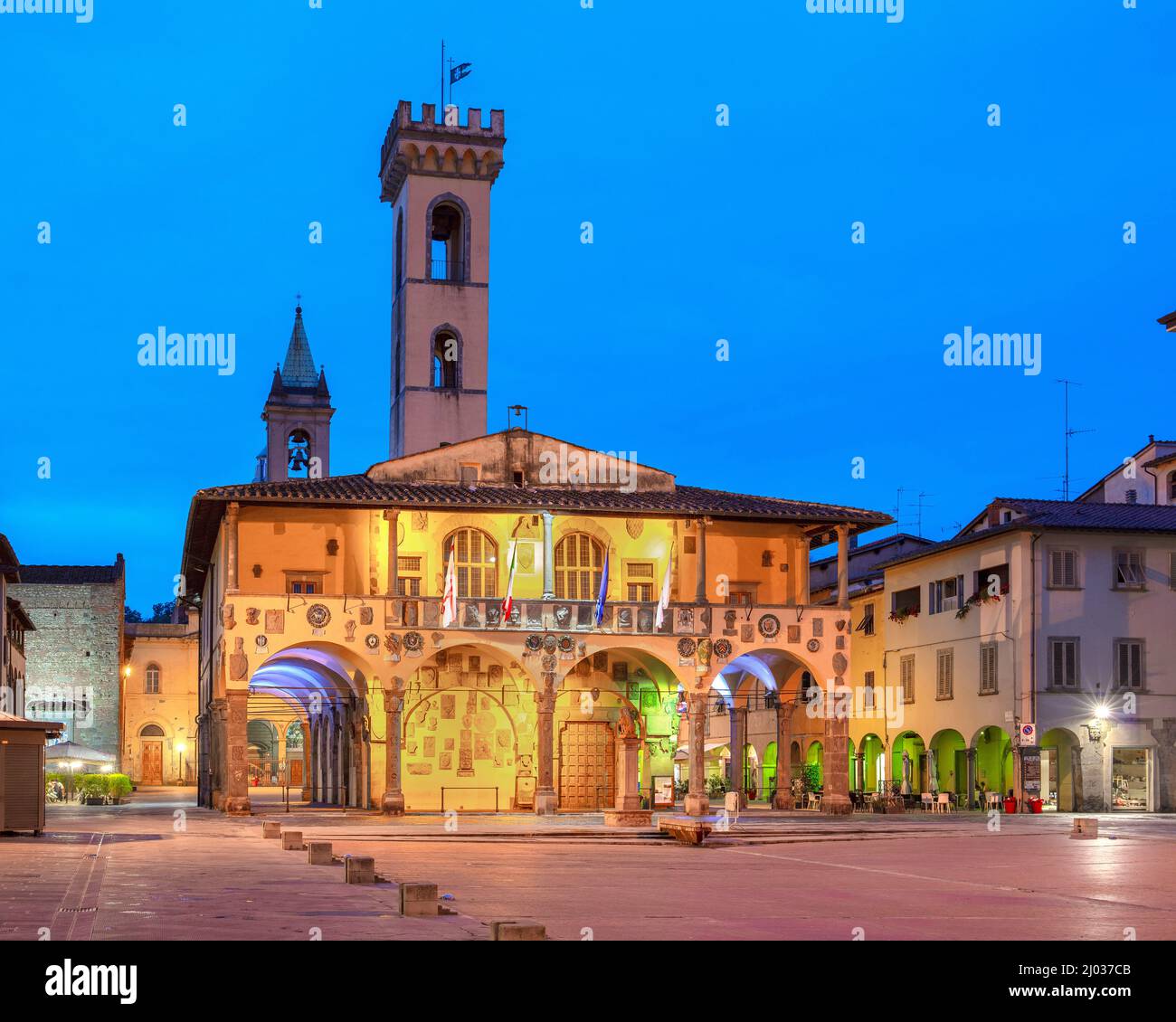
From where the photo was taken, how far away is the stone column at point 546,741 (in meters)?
38.8

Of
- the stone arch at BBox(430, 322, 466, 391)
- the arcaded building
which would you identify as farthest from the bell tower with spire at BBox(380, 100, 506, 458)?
the arcaded building

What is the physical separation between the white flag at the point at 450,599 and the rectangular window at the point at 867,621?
22.0 metres

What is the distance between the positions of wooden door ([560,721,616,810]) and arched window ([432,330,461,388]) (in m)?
17.4

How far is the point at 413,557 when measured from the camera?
133ft

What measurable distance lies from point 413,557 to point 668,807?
31.0ft

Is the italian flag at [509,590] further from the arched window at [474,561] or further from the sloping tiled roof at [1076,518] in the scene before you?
the sloping tiled roof at [1076,518]

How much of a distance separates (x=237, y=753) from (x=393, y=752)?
11.9 ft

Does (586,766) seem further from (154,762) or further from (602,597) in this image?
(154,762)

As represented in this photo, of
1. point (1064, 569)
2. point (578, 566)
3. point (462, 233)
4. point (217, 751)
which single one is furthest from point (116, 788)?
point (1064, 569)

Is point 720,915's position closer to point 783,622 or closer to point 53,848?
point 53,848

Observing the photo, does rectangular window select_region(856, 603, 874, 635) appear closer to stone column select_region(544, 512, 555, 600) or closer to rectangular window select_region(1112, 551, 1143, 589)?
rectangular window select_region(1112, 551, 1143, 589)

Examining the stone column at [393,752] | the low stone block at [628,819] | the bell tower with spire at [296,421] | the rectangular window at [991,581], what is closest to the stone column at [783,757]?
the rectangular window at [991,581]

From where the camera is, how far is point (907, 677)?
53.3 m
